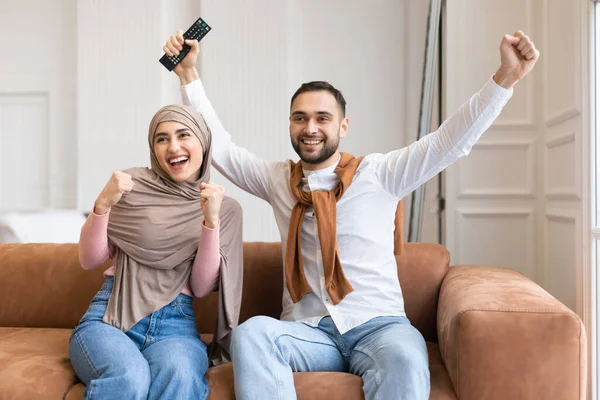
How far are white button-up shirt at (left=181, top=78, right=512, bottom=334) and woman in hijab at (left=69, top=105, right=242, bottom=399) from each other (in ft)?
0.70

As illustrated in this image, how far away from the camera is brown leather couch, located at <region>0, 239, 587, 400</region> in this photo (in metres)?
1.40

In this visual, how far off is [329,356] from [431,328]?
52cm

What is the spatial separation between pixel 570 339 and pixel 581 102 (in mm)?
1017

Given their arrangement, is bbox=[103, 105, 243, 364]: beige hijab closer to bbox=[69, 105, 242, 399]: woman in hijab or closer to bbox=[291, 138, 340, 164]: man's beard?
bbox=[69, 105, 242, 399]: woman in hijab

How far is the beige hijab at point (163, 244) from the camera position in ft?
5.50

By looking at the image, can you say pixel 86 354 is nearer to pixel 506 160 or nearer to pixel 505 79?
pixel 505 79

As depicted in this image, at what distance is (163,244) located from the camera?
1.72m

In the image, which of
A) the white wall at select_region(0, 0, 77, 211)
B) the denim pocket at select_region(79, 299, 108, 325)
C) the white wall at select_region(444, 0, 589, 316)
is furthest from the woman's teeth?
the white wall at select_region(0, 0, 77, 211)

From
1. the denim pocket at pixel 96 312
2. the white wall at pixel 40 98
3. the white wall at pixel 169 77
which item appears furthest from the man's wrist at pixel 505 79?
the white wall at pixel 40 98

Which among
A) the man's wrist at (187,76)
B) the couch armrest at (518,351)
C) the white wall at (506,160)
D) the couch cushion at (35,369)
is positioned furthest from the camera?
the white wall at (506,160)

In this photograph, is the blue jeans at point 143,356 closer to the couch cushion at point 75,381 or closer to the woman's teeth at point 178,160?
the couch cushion at point 75,381

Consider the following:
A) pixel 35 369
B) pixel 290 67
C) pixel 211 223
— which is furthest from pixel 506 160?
pixel 35 369

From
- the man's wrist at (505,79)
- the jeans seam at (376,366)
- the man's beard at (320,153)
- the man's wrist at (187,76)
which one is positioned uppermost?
the man's wrist at (187,76)

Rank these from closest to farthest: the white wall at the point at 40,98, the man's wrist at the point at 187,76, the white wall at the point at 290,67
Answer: the man's wrist at the point at 187,76 < the white wall at the point at 290,67 < the white wall at the point at 40,98
